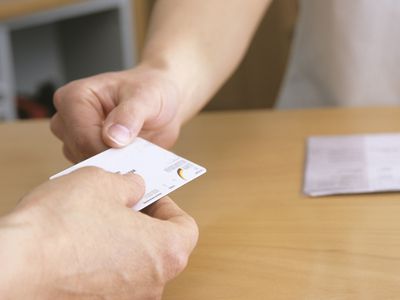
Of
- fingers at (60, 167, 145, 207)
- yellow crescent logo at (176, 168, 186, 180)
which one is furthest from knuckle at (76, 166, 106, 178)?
yellow crescent logo at (176, 168, 186, 180)

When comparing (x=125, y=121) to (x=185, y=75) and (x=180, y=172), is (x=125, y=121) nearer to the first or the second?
(x=180, y=172)

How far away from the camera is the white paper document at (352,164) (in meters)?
0.73

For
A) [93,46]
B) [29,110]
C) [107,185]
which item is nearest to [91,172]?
[107,185]

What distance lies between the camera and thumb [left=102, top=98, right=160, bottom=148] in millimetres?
666

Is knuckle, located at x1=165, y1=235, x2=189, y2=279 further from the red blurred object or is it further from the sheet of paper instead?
the red blurred object

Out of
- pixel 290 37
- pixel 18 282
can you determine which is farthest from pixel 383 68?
pixel 18 282

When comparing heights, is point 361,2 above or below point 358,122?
above

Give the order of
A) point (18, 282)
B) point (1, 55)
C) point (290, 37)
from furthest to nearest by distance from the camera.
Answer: point (1, 55) < point (290, 37) < point (18, 282)

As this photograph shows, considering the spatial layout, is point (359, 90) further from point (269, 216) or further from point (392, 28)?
point (269, 216)

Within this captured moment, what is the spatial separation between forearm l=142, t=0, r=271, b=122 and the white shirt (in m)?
0.13

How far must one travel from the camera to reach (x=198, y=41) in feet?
2.99

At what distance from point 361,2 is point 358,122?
8.8 inches

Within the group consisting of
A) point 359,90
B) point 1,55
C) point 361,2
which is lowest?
point 1,55

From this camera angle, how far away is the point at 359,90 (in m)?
1.08
